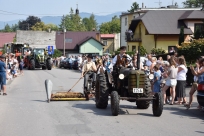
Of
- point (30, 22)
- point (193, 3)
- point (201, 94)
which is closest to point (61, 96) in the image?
point (201, 94)

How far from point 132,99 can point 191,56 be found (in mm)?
14529

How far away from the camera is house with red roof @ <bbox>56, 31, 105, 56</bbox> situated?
283ft

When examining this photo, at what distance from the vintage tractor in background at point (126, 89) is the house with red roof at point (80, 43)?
7144 centimetres

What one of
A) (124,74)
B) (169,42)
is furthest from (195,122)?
(169,42)

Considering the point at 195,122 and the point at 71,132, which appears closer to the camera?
the point at 71,132

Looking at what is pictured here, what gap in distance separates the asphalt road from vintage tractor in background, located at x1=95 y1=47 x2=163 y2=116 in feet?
1.03

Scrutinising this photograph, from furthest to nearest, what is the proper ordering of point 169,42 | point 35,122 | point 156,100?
point 169,42 → point 156,100 → point 35,122

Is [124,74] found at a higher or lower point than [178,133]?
higher

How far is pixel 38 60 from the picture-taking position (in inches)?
1722

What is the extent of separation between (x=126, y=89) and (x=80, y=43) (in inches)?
2947

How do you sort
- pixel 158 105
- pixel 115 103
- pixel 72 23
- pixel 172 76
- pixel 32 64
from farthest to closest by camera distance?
pixel 72 23
pixel 32 64
pixel 172 76
pixel 158 105
pixel 115 103

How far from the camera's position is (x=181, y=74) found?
622 inches

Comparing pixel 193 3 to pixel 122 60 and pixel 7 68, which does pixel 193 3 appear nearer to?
pixel 7 68

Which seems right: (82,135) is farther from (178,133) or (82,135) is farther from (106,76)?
(106,76)
